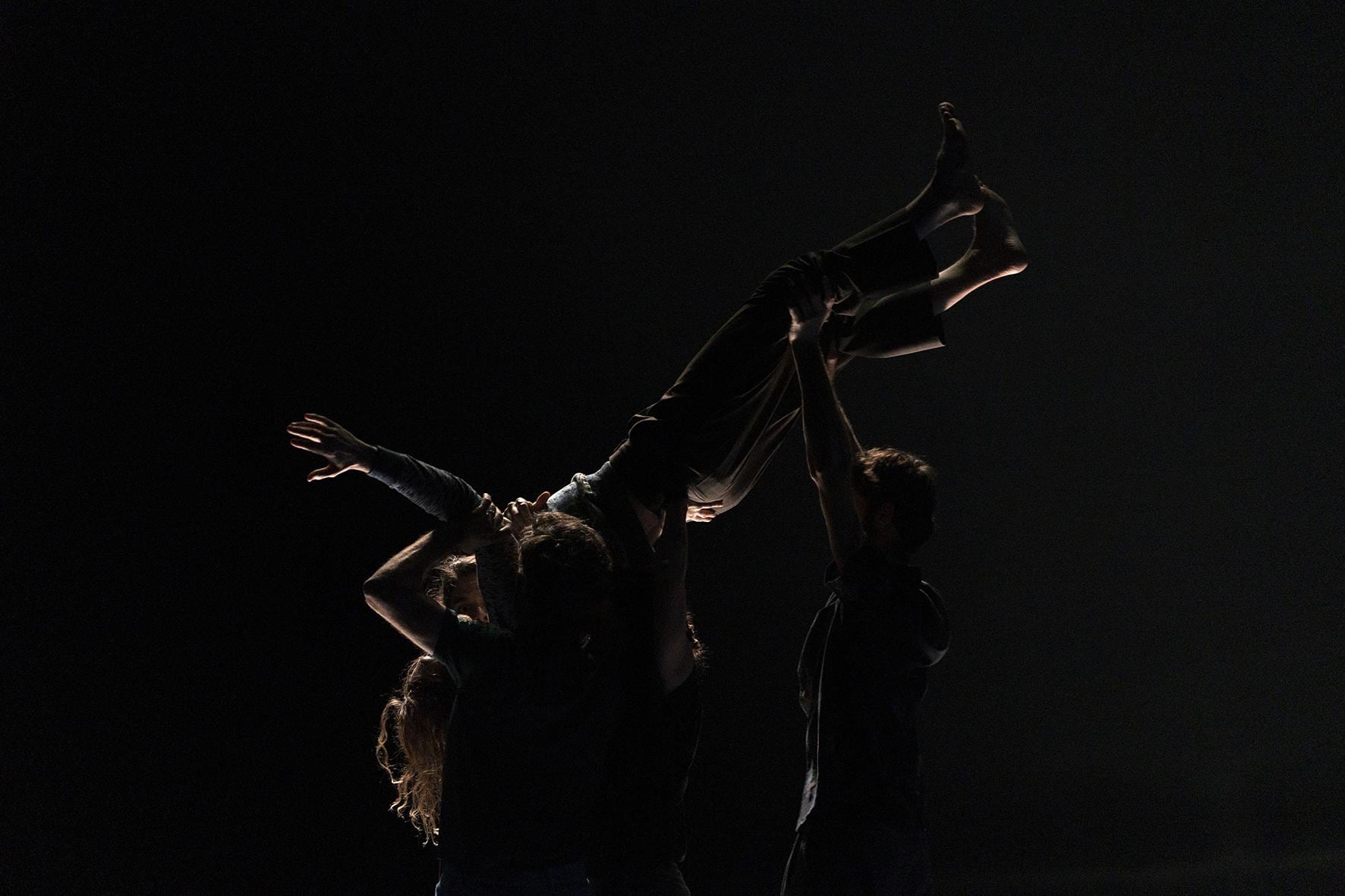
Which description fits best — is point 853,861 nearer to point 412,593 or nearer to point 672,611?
point 672,611

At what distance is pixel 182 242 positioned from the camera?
124 inches

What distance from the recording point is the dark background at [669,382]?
3.05 metres

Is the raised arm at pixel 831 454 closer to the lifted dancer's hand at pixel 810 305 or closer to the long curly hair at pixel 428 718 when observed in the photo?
the lifted dancer's hand at pixel 810 305

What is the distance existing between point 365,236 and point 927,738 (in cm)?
281

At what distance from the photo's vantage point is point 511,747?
141 cm

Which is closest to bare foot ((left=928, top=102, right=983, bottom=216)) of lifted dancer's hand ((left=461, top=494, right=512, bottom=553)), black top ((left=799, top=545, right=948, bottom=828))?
black top ((left=799, top=545, right=948, bottom=828))

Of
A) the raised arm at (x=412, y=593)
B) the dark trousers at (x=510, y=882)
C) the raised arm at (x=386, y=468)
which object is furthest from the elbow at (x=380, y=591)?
the dark trousers at (x=510, y=882)

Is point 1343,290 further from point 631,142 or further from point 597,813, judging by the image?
point 597,813

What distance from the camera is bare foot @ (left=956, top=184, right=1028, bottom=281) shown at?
6.07 ft

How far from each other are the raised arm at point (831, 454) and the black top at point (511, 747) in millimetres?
439

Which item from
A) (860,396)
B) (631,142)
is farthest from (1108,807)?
(631,142)

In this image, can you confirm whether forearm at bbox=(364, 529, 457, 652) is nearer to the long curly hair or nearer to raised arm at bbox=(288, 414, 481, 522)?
raised arm at bbox=(288, 414, 481, 522)

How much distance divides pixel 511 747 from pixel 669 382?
2306 mm

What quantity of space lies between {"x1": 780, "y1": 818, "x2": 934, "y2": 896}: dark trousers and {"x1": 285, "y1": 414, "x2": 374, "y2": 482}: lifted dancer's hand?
2.97 feet
